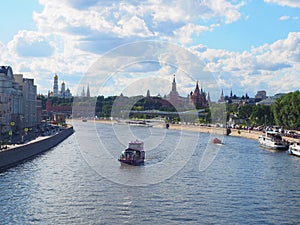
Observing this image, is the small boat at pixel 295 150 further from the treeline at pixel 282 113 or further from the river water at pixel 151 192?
the treeline at pixel 282 113

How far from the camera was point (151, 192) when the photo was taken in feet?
88.8

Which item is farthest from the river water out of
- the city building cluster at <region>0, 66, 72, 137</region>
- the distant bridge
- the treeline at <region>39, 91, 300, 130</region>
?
the distant bridge

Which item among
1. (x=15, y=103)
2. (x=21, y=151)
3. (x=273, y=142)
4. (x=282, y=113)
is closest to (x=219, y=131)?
(x=282, y=113)

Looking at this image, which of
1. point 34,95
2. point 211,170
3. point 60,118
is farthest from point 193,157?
point 60,118

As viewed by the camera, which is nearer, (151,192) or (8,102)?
(151,192)

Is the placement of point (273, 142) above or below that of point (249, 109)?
below

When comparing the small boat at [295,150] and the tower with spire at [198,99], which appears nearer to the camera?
the small boat at [295,150]

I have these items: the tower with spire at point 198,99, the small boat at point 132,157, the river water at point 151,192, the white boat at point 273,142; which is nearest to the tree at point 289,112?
the white boat at point 273,142

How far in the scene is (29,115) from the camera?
253 feet

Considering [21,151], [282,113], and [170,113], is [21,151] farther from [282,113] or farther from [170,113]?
[170,113]

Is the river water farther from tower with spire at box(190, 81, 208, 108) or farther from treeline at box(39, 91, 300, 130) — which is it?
tower with spire at box(190, 81, 208, 108)

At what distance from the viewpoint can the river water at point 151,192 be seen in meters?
21.7

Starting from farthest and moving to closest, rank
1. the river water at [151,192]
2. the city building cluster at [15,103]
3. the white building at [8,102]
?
the city building cluster at [15,103] < the white building at [8,102] < the river water at [151,192]

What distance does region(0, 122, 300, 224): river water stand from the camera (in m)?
21.7
